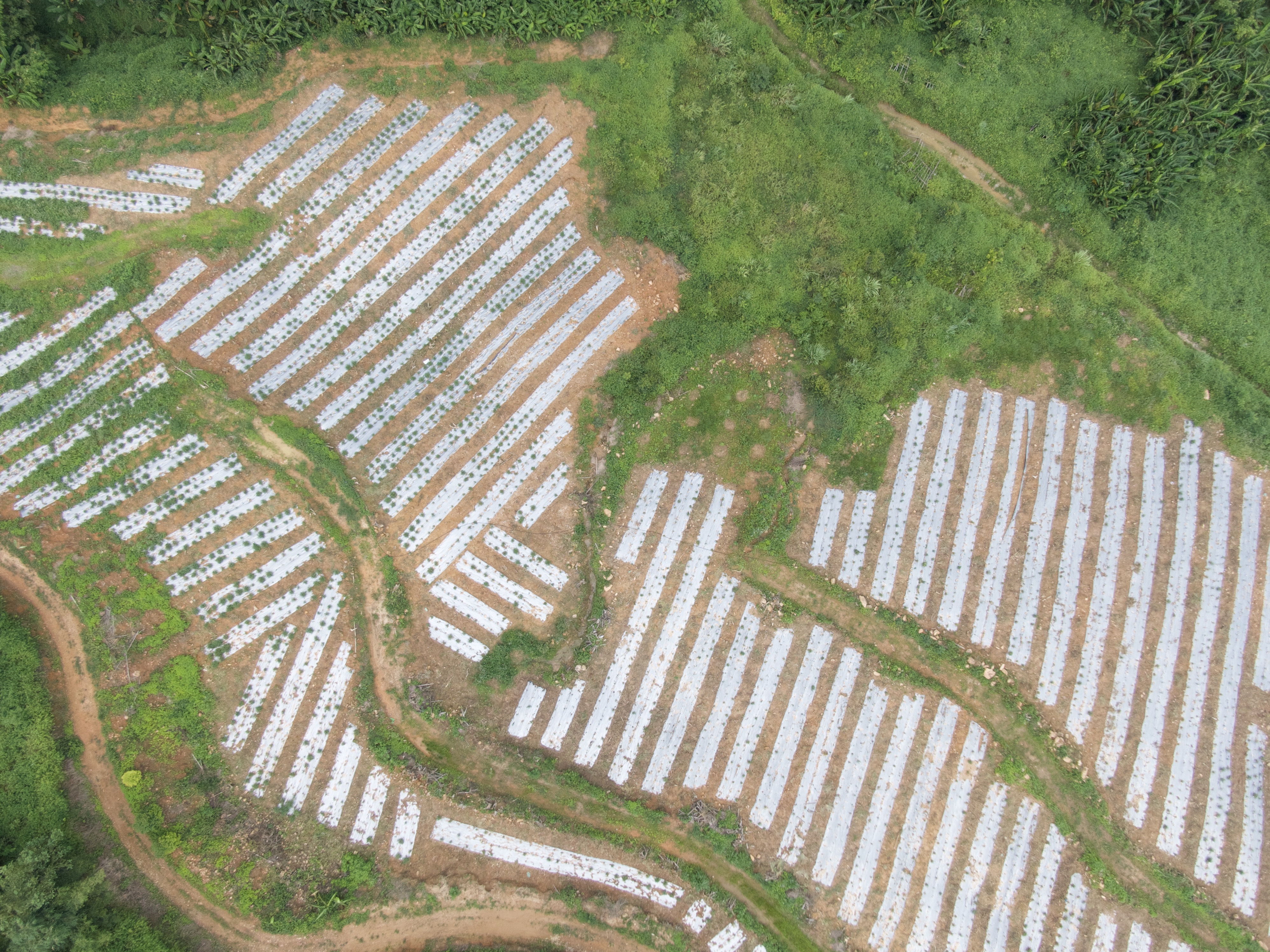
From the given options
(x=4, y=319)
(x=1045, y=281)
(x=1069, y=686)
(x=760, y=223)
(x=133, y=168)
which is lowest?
(x=4, y=319)

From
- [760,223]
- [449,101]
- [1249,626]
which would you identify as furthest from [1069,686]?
[449,101]

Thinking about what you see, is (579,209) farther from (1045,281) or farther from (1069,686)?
(1069,686)

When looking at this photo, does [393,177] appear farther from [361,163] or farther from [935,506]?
[935,506]

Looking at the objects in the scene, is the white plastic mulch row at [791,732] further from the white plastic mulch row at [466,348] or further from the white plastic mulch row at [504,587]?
the white plastic mulch row at [466,348]

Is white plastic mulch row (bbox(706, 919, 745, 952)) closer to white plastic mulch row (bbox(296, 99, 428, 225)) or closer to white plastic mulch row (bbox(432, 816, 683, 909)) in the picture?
white plastic mulch row (bbox(432, 816, 683, 909))

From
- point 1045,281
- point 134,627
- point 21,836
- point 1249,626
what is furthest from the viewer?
point 1045,281
